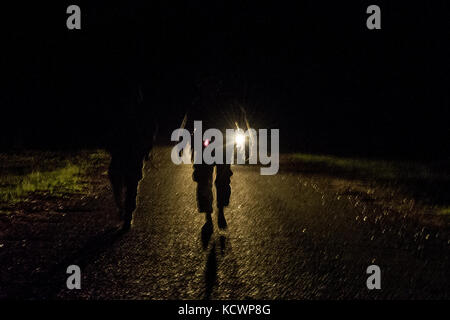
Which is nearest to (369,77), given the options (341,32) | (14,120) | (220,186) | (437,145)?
(341,32)

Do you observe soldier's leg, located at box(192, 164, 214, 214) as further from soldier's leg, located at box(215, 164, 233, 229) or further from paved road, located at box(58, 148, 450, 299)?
paved road, located at box(58, 148, 450, 299)

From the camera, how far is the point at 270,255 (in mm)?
4836

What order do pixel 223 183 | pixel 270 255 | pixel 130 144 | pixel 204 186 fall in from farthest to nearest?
pixel 223 183 < pixel 204 186 < pixel 130 144 < pixel 270 255

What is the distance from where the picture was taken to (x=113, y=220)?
6.38 metres

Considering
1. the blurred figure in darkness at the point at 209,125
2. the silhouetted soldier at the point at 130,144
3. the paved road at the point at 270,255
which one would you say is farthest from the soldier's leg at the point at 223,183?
the silhouetted soldier at the point at 130,144

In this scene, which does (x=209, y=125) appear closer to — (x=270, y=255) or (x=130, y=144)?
(x=130, y=144)

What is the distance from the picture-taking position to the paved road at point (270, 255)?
3885 mm

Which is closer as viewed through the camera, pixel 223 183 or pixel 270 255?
pixel 270 255

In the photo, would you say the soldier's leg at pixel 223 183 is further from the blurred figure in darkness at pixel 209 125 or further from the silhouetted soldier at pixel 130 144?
the silhouetted soldier at pixel 130 144

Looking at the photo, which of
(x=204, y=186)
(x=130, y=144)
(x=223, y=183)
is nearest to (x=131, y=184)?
(x=130, y=144)

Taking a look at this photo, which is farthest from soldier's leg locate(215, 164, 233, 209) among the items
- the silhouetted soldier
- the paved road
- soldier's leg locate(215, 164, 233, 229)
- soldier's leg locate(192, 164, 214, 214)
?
the silhouetted soldier

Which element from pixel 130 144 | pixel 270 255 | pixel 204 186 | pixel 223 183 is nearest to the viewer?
pixel 270 255

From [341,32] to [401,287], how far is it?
55.7 meters
